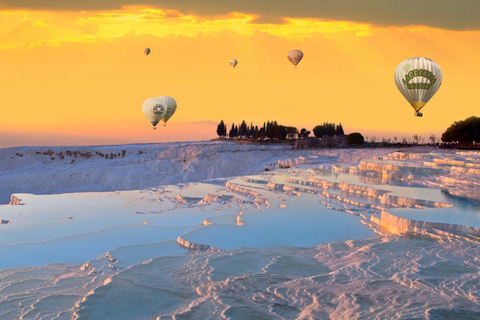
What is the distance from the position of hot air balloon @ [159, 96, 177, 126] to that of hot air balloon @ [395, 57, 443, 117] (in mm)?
26443

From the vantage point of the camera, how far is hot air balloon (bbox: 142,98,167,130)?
162 ft

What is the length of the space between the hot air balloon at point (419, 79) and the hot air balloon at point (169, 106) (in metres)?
26.4

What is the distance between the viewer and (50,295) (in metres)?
9.43

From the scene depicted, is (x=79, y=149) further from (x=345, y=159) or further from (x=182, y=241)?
(x=182, y=241)

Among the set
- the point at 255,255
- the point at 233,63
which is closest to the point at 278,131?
the point at 233,63

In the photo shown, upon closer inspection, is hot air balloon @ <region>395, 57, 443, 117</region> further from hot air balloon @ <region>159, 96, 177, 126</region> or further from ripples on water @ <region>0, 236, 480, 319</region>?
hot air balloon @ <region>159, 96, 177, 126</region>

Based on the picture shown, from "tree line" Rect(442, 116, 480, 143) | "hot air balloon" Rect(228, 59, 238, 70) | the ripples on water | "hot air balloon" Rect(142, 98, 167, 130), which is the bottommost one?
the ripples on water

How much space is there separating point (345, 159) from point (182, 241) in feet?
129

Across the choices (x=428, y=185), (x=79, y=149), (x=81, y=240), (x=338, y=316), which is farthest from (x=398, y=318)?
(x=79, y=149)

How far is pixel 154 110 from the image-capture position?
161 ft

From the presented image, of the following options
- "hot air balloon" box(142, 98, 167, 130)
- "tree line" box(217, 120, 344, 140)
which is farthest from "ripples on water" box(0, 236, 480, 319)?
"tree line" box(217, 120, 344, 140)

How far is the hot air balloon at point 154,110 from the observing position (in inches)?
1940

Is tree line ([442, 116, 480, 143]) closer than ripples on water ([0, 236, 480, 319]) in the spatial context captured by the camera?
No

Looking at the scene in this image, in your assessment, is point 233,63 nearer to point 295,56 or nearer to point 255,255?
point 295,56
